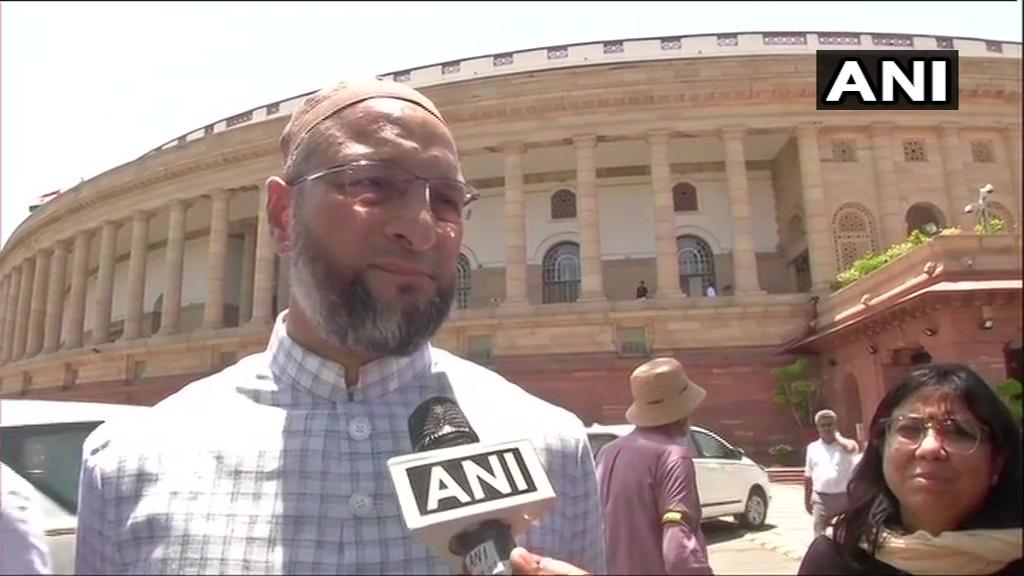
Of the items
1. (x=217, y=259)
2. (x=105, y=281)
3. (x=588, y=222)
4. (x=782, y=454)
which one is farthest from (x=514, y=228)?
(x=105, y=281)

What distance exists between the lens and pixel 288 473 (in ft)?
5.18

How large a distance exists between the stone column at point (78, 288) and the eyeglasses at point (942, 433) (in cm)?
3296

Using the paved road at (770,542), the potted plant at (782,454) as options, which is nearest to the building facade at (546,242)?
the potted plant at (782,454)

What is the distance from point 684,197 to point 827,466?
26.7 meters

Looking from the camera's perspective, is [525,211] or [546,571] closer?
[546,571]

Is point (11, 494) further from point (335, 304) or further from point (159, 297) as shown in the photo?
point (159, 297)

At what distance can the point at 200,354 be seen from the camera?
95.0 feet

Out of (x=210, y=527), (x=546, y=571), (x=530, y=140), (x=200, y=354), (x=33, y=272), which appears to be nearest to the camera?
(x=546, y=571)

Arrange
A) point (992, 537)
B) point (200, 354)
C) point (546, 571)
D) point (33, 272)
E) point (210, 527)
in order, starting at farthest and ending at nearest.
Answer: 1. point (33, 272)
2. point (200, 354)
3. point (210, 527)
4. point (992, 537)
5. point (546, 571)

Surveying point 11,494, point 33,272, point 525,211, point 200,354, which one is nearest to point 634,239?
point 525,211

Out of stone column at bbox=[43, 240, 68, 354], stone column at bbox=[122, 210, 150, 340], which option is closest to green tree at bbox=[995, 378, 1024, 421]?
stone column at bbox=[122, 210, 150, 340]

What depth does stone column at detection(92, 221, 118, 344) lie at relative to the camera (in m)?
32.4

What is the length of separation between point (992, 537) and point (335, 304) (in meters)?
1.33

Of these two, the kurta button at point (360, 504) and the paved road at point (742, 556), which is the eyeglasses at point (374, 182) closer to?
the kurta button at point (360, 504)
